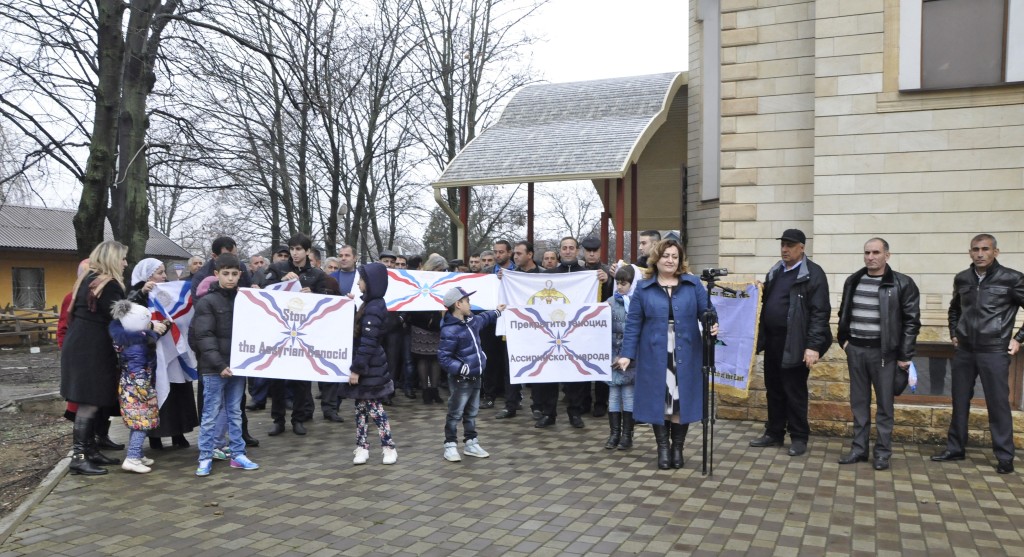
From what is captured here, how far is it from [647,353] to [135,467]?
4.67 metres

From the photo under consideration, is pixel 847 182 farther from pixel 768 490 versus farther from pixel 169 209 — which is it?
pixel 169 209

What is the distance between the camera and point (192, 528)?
5.17m

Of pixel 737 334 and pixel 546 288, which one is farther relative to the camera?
pixel 546 288

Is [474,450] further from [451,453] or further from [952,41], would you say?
[952,41]

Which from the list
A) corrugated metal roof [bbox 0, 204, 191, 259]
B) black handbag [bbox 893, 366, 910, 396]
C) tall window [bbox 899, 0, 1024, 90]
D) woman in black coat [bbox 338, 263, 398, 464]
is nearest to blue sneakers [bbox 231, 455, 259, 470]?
woman in black coat [bbox 338, 263, 398, 464]

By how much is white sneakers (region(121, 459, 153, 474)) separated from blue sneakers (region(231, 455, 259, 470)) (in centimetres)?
72

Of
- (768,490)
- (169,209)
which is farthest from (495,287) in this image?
(169,209)

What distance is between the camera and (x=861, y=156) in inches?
357

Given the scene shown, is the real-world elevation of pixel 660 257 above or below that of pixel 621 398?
above

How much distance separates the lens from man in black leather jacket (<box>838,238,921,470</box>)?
680cm

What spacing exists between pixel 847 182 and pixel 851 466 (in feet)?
12.6

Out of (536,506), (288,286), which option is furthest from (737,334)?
(288,286)

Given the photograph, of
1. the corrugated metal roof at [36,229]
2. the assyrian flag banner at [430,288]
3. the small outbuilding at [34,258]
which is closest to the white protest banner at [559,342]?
the assyrian flag banner at [430,288]

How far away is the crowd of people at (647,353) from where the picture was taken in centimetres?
664
